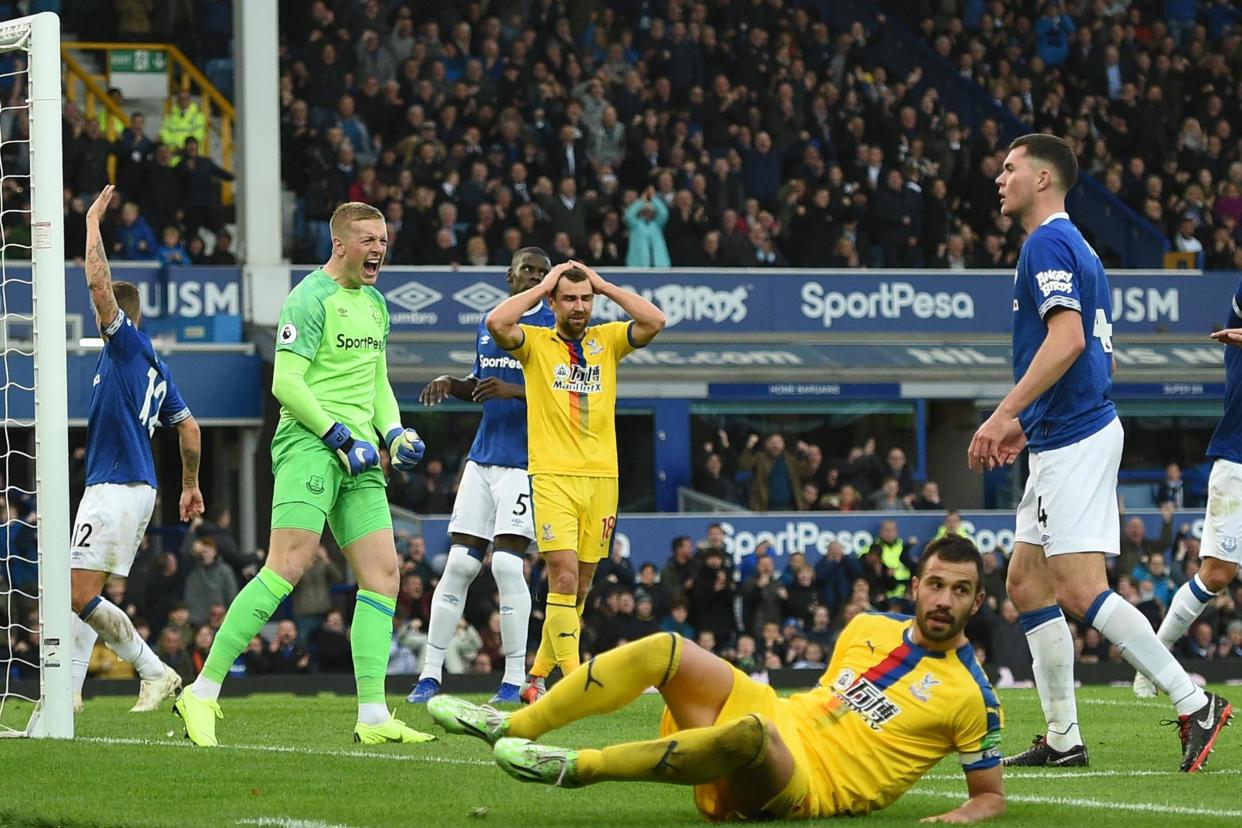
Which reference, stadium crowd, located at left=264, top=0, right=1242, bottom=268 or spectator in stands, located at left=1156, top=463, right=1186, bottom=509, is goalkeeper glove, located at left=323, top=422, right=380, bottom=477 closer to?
stadium crowd, located at left=264, top=0, right=1242, bottom=268

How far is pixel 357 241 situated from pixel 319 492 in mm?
1113

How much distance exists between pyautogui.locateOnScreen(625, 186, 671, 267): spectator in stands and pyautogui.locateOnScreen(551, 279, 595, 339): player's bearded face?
13.0 metres

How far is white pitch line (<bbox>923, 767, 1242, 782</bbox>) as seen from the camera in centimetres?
791

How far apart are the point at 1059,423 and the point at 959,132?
19166mm

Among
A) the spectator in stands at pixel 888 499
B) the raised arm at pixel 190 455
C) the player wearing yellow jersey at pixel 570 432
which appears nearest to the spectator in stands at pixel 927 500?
the spectator in stands at pixel 888 499

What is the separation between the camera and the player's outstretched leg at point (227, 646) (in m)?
8.93

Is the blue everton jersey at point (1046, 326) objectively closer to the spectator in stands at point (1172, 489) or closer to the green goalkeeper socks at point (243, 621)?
the green goalkeeper socks at point (243, 621)

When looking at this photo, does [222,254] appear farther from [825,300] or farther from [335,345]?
[335,345]

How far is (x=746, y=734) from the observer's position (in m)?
5.96

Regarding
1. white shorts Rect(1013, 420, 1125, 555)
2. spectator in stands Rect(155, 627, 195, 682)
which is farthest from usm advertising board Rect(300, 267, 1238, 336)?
white shorts Rect(1013, 420, 1125, 555)

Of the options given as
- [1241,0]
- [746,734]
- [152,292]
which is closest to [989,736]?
[746,734]

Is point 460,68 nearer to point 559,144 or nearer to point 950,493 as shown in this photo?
point 559,144

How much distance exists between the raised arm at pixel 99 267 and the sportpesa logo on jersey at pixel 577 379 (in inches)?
88.7

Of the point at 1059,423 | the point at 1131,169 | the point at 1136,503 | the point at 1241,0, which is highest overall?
the point at 1241,0
